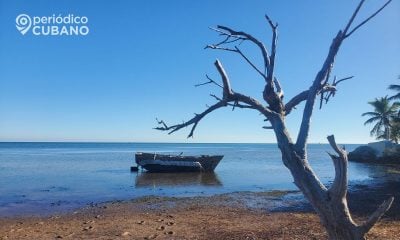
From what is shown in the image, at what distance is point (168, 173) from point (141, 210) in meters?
21.9

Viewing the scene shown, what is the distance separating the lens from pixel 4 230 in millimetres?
14289

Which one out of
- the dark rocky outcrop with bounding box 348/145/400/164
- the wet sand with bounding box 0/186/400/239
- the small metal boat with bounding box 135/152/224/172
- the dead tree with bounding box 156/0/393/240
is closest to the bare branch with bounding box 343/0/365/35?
the dead tree with bounding box 156/0/393/240

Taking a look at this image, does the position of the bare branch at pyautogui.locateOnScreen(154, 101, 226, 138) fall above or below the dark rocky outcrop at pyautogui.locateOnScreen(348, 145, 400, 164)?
above

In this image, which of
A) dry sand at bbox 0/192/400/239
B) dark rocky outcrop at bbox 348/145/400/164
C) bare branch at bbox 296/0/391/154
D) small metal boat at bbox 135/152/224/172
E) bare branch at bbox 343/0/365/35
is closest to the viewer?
bare branch at bbox 343/0/365/35

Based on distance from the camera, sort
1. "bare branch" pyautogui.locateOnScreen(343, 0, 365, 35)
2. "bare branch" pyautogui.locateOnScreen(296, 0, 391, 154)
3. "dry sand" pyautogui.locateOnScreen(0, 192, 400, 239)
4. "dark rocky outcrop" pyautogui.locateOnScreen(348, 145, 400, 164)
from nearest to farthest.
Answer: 1. "bare branch" pyautogui.locateOnScreen(343, 0, 365, 35)
2. "bare branch" pyautogui.locateOnScreen(296, 0, 391, 154)
3. "dry sand" pyautogui.locateOnScreen(0, 192, 400, 239)
4. "dark rocky outcrop" pyautogui.locateOnScreen(348, 145, 400, 164)

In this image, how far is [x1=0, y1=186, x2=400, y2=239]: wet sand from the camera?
12125 millimetres

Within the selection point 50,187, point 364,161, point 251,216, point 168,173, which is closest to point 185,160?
point 168,173

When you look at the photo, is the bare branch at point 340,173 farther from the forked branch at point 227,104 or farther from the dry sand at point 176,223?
the dry sand at point 176,223

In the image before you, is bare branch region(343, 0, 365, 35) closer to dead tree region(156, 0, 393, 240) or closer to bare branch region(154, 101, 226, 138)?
dead tree region(156, 0, 393, 240)

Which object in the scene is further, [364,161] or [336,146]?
[364,161]

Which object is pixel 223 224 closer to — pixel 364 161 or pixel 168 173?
pixel 168 173

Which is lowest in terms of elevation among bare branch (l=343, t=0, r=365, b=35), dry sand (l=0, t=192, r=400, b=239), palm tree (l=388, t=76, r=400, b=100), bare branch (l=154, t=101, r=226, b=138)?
dry sand (l=0, t=192, r=400, b=239)

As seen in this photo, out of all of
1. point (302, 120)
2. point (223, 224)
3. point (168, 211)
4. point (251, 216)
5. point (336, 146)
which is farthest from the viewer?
point (168, 211)

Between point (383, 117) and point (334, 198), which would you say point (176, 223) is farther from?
point (383, 117)
